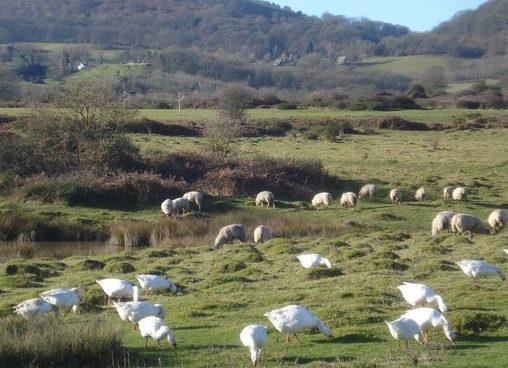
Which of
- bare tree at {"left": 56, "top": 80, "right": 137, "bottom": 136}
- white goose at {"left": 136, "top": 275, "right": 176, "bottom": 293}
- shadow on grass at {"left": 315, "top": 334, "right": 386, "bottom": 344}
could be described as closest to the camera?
shadow on grass at {"left": 315, "top": 334, "right": 386, "bottom": 344}

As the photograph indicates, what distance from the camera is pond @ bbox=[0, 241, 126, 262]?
29.7m

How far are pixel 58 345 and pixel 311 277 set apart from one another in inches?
374

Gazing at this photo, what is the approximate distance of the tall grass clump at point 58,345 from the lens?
11875 mm

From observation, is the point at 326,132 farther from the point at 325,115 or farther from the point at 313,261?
the point at 313,261

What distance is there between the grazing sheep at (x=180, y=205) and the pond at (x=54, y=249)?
187 inches

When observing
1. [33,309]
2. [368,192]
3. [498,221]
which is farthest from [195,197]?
[33,309]

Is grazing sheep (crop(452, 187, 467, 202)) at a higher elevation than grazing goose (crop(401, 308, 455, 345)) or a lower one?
lower

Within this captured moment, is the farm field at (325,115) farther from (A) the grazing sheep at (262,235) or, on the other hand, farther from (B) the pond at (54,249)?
(A) the grazing sheep at (262,235)

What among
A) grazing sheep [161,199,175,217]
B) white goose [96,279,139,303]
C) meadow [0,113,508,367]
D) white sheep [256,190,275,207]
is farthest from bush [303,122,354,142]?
white goose [96,279,139,303]

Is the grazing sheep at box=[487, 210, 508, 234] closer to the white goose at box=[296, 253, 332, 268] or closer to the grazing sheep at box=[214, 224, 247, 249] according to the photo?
the grazing sheep at box=[214, 224, 247, 249]

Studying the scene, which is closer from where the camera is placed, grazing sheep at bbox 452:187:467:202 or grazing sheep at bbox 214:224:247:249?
grazing sheep at bbox 214:224:247:249

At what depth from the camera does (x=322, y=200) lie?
4006 cm

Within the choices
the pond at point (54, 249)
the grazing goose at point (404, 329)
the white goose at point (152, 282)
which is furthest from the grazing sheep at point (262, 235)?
the grazing goose at point (404, 329)

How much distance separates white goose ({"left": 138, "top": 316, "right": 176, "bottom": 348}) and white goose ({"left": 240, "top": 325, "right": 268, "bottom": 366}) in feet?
5.07
